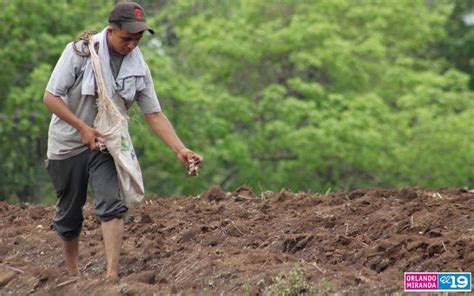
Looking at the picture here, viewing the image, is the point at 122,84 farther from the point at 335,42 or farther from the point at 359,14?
the point at 359,14

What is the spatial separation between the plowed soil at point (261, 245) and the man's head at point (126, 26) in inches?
55.8

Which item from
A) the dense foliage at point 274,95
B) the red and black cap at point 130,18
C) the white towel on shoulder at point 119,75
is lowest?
the dense foliage at point 274,95

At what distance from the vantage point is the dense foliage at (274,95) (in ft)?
88.9

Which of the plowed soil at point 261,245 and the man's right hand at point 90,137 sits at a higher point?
the man's right hand at point 90,137

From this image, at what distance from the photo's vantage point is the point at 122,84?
303 inches

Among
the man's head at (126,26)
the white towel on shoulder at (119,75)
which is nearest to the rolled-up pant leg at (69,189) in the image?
the white towel on shoulder at (119,75)

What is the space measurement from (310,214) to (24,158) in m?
17.2

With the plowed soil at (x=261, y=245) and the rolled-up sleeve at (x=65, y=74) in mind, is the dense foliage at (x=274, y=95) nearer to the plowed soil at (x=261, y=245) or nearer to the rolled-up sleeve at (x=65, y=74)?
the plowed soil at (x=261, y=245)

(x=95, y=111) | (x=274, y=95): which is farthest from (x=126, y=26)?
(x=274, y=95)

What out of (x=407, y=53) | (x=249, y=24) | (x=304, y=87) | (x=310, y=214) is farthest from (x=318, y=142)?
(x=310, y=214)

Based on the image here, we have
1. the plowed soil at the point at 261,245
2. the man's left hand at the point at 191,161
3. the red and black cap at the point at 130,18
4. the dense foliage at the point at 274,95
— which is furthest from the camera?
the dense foliage at the point at 274,95

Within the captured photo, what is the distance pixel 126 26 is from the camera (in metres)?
7.50

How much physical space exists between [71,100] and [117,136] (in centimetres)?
36

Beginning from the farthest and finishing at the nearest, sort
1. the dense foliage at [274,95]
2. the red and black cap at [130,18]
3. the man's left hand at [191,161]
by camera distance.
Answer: the dense foliage at [274,95] < the man's left hand at [191,161] < the red and black cap at [130,18]
